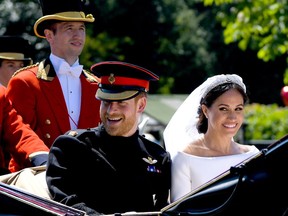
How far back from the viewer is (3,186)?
4.63 m

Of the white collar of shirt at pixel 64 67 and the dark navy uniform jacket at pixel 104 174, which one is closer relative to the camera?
the dark navy uniform jacket at pixel 104 174

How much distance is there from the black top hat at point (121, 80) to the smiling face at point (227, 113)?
1.57ft

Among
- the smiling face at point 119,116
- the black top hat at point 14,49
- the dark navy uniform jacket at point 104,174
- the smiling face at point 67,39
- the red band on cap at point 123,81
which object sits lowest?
the dark navy uniform jacket at point 104,174

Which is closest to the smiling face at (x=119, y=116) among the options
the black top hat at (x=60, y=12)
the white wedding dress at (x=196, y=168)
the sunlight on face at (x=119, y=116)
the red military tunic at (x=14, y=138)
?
the sunlight on face at (x=119, y=116)

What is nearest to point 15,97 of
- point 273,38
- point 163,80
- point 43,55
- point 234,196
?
point 234,196

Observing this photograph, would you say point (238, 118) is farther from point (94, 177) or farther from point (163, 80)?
point (163, 80)

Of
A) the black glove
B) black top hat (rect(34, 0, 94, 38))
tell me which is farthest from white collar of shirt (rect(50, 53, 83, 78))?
the black glove

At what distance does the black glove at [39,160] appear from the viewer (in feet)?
17.6

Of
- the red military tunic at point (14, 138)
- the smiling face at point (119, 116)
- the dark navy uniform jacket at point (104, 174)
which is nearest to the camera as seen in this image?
the dark navy uniform jacket at point (104, 174)

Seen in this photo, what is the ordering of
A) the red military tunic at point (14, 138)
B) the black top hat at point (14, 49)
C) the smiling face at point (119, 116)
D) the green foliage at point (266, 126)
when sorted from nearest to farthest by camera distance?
1. the smiling face at point (119, 116)
2. the red military tunic at point (14, 138)
3. the black top hat at point (14, 49)
4. the green foliage at point (266, 126)

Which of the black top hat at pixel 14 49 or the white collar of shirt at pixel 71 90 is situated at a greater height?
the black top hat at pixel 14 49

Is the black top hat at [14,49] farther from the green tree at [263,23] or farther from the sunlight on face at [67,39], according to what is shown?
the green tree at [263,23]

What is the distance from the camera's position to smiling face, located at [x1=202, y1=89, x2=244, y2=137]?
5.27 meters

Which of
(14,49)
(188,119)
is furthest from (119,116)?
(14,49)
